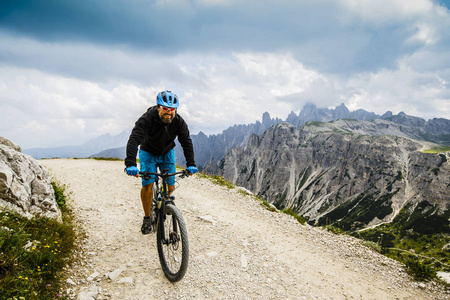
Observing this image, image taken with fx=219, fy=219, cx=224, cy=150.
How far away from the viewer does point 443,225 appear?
14562 cm

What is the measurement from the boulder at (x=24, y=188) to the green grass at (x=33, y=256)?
1.89 feet

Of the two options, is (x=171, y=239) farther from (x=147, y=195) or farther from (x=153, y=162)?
(x=153, y=162)

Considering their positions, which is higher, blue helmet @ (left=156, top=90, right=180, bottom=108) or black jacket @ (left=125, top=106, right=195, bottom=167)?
blue helmet @ (left=156, top=90, right=180, bottom=108)

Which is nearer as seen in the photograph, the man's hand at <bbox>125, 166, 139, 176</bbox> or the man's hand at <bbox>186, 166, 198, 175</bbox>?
the man's hand at <bbox>125, 166, 139, 176</bbox>

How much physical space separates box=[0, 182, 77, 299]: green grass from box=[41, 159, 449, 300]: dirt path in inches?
17.8

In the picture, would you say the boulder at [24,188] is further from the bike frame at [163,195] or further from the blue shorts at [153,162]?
the bike frame at [163,195]

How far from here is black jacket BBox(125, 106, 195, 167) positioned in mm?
5961

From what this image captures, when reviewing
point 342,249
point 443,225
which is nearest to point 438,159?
point 443,225

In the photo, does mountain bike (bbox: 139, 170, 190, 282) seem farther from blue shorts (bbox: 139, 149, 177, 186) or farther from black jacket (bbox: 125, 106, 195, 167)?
black jacket (bbox: 125, 106, 195, 167)

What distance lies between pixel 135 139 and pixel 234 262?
4384 millimetres

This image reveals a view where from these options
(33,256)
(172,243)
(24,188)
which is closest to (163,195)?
(172,243)

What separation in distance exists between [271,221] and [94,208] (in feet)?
25.1

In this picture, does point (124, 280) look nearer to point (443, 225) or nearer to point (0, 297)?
point (0, 297)

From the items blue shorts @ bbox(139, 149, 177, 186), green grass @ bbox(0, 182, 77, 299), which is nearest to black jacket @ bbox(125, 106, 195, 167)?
blue shorts @ bbox(139, 149, 177, 186)
